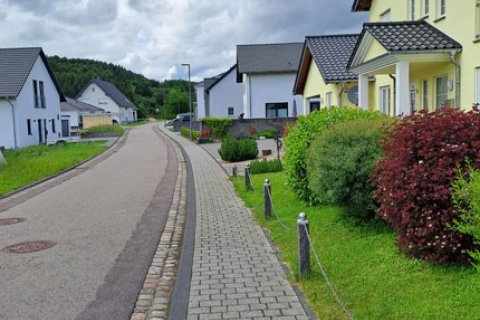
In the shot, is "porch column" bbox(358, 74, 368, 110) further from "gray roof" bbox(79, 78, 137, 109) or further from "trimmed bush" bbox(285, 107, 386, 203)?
"gray roof" bbox(79, 78, 137, 109)

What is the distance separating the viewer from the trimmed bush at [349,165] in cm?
702

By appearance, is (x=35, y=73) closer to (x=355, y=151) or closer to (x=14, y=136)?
(x=14, y=136)

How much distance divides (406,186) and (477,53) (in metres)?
7.96

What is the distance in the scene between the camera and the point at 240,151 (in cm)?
2056

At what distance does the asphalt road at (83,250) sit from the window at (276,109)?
1182 inches

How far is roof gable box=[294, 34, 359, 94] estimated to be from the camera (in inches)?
827

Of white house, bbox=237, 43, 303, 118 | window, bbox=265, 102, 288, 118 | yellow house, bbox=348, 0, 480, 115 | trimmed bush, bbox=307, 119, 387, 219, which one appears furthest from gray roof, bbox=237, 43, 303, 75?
trimmed bush, bbox=307, 119, 387, 219

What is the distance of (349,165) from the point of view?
274 inches

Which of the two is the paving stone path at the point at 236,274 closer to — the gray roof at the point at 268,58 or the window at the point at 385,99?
the window at the point at 385,99

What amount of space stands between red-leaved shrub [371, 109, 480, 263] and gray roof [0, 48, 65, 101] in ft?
109

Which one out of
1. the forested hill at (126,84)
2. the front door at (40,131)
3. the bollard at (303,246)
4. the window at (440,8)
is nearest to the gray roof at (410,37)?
the window at (440,8)

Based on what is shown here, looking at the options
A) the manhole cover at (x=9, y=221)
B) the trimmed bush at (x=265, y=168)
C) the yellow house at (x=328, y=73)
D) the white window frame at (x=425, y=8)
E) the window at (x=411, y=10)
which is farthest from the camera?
the yellow house at (x=328, y=73)

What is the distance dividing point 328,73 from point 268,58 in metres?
25.6

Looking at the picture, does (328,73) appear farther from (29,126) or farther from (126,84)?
(126,84)
